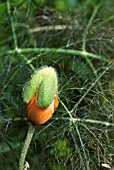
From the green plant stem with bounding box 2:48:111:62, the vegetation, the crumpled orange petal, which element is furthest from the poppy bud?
the green plant stem with bounding box 2:48:111:62

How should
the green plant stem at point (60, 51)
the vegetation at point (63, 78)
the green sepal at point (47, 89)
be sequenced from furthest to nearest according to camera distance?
the green plant stem at point (60, 51) → the vegetation at point (63, 78) → the green sepal at point (47, 89)

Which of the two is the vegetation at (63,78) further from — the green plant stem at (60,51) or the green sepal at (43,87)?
the green sepal at (43,87)

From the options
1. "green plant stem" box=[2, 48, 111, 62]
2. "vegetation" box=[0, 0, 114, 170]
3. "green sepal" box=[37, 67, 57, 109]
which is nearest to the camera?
"green sepal" box=[37, 67, 57, 109]

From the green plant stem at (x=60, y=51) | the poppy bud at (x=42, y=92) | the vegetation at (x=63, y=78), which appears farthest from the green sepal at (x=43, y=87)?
the green plant stem at (x=60, y=51)

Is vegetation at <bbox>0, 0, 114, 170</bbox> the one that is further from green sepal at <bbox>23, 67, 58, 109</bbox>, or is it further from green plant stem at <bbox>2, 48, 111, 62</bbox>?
green sepal at <bbox>23, 67, 58, 109</bbox>

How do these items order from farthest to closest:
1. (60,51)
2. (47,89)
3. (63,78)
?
(60,51) → (63,78) → (47,89)

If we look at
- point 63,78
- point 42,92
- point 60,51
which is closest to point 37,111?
point 42,92

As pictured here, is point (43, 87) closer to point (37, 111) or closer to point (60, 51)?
point (37, 111)
